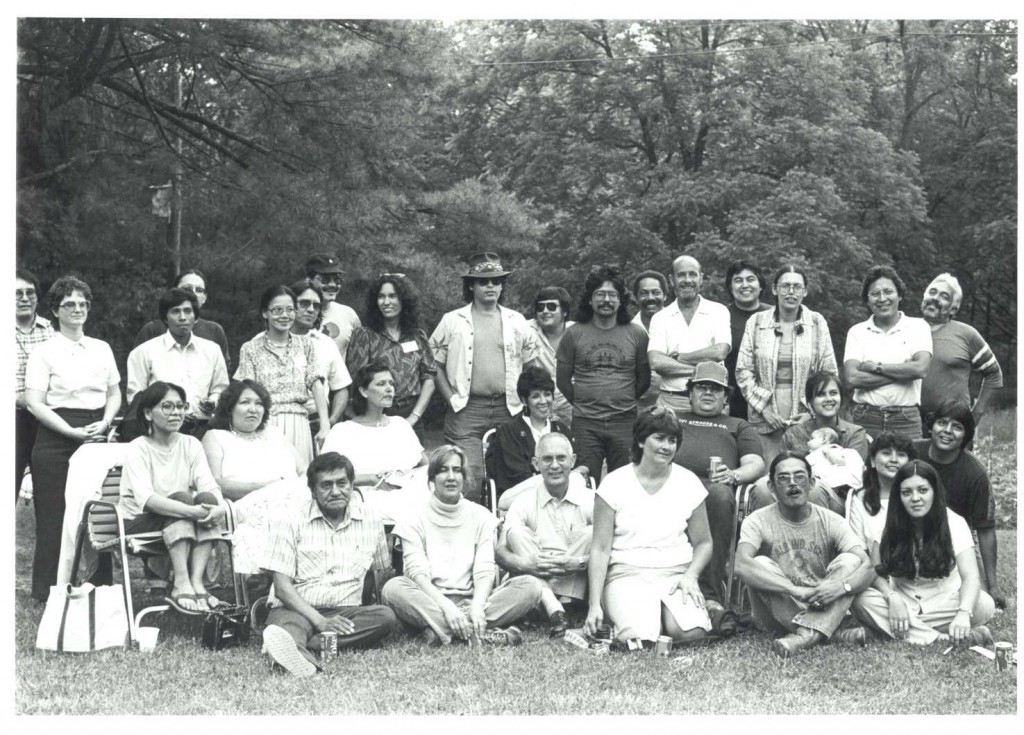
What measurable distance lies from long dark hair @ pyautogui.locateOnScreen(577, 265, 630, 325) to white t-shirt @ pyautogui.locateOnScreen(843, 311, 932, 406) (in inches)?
51.3

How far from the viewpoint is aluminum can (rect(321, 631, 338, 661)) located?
17.4 ft

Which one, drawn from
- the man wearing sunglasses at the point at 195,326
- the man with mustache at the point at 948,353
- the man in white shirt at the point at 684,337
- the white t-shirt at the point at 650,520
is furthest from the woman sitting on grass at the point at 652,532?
the man wearing sunglasses at the point at 195,326

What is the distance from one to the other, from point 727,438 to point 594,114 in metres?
15.3

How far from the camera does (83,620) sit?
208 inches

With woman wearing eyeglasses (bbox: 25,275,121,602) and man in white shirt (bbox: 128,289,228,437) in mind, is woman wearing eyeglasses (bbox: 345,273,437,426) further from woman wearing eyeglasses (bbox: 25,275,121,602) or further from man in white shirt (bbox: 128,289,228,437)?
woman wearing eyeglasses (bbox: 25,275,121,602)

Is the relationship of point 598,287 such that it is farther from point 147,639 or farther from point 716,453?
point 147,639

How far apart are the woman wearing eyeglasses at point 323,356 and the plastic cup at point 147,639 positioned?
178 centimetres

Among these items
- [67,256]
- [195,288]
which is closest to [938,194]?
[67,256]

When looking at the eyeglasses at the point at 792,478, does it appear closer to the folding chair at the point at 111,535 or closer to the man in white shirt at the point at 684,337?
the man in white shirt at the point at 684,337

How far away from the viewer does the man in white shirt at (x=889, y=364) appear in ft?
21.7

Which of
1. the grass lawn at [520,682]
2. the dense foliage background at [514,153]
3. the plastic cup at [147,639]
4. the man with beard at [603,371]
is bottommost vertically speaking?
the grass lawn at [520,682]

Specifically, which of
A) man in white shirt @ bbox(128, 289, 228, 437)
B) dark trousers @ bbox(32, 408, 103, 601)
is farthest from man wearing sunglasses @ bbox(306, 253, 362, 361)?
dark trousers @ bbox(32, 408, 103, 601)

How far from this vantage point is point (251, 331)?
1278 centimetres

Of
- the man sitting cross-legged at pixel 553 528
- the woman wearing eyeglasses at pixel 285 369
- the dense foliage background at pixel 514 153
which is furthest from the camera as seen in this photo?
the dense foliage background at pixel 514 153
